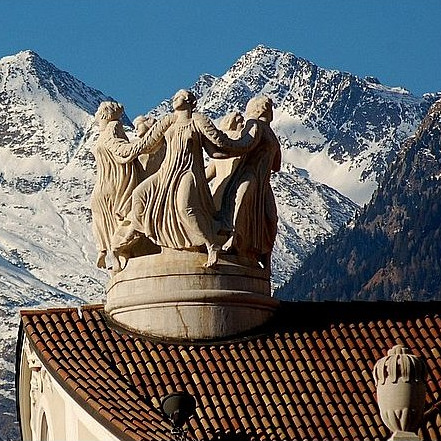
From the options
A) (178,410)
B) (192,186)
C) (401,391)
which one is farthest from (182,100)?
(401,391)

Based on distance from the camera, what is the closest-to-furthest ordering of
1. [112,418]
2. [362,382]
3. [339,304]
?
[112,418]
[362,382]
[339,304]

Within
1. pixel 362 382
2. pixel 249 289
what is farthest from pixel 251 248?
pixel 362 382

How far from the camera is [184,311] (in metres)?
43.0

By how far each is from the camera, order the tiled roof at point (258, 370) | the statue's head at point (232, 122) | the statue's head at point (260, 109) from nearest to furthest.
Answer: the tiled roof at point (258, 370) < the statue's head at point (260, 109) < the statue's head at point (232, 122)

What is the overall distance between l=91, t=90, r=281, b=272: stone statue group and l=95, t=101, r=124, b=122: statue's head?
0.71 m

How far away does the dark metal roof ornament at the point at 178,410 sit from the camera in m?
35.4

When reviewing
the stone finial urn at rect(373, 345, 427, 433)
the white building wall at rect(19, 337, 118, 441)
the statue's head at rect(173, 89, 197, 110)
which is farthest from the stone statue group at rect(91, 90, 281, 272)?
the stone finial urn at rect(373, 345, 427, 433)

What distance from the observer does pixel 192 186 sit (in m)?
43.4

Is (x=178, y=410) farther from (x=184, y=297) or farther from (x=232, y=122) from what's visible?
(x=232, y=122)

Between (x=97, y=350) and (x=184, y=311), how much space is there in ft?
6.37

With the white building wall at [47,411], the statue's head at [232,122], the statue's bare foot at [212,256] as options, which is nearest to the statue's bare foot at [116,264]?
the statue's bare foot at [212,256]

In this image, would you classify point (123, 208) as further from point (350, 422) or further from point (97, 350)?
point (350, 422)

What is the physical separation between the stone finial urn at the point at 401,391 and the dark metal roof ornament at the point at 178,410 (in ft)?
11.7

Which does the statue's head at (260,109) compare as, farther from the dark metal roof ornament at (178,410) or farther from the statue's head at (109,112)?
the dark metal roof ornament at (178,410)
